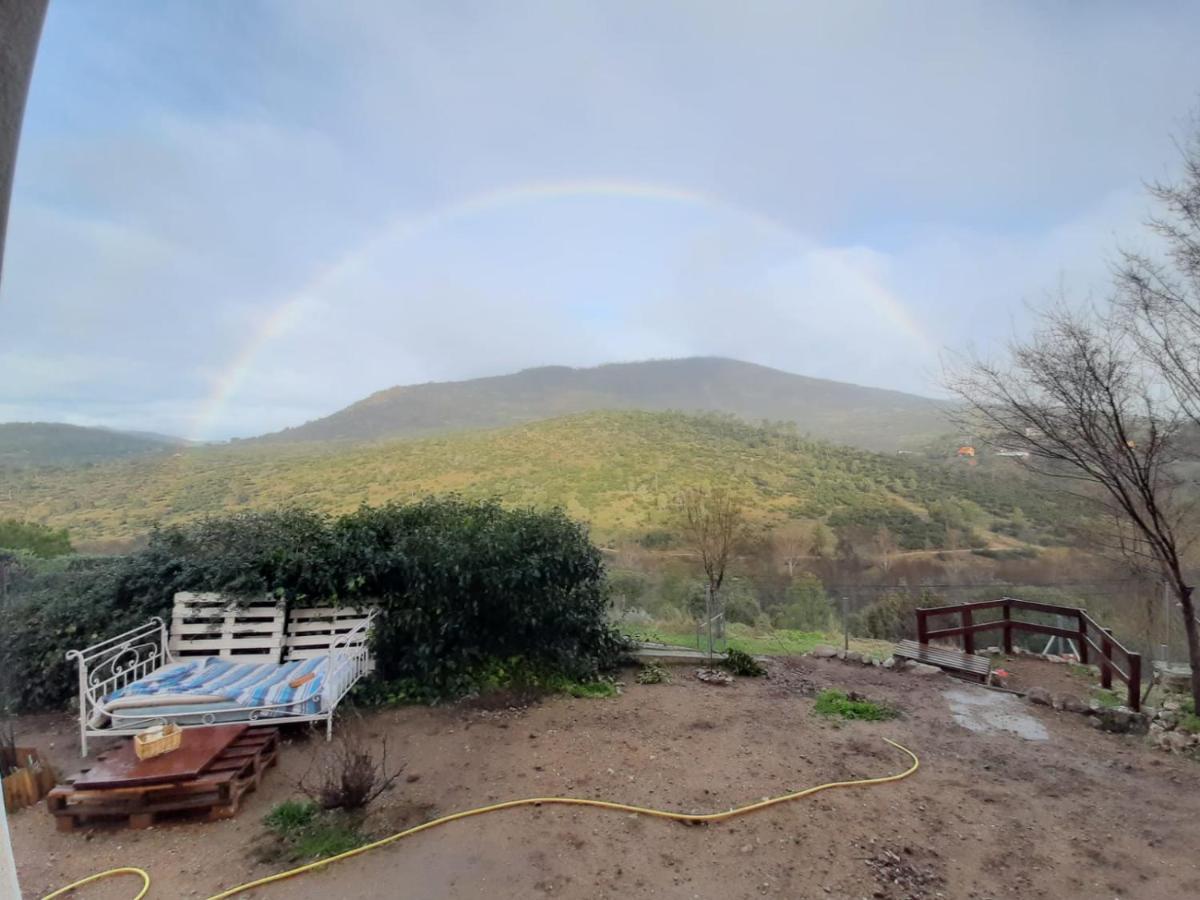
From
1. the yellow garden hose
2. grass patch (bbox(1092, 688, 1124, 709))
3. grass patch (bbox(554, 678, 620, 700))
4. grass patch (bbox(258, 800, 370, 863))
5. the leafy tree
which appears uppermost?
grass patch (bbox(258, 800, 370, 863))

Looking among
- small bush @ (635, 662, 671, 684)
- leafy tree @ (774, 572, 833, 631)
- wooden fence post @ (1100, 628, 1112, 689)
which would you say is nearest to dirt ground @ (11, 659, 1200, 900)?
small bush @ (635, 662, 671, 684)

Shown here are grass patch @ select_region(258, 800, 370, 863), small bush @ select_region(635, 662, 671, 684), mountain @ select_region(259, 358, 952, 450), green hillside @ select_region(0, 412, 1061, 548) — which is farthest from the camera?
mountain @ select_region(259, 358, 952, 450)

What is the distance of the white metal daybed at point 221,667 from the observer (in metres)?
4.25

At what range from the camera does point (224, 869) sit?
3006 millimetres

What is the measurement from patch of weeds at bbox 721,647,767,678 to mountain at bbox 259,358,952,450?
17.6 meters

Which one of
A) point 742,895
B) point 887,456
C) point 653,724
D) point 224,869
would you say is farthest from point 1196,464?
point 887,456

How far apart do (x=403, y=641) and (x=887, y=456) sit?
831 inches

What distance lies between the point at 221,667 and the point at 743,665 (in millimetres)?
5199

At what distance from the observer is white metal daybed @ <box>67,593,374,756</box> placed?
167 inches

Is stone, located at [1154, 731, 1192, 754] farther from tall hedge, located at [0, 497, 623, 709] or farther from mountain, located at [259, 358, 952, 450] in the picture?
mountain, located at [259, 358, 952, 450]

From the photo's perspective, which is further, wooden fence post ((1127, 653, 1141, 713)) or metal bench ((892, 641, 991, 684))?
metal bench ((892, 641, 991, 684))

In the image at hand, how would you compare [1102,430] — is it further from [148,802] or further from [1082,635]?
[148,802]

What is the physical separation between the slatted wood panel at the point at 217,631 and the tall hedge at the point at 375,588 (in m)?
0.18

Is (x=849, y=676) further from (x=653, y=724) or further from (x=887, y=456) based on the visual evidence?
(x=887, y=456)
